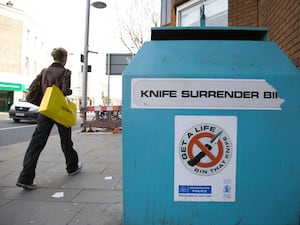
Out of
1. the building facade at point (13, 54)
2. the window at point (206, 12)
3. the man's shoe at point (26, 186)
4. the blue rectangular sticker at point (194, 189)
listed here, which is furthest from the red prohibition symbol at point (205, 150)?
the building facade at point (13, 54)

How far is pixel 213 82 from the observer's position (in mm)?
2373

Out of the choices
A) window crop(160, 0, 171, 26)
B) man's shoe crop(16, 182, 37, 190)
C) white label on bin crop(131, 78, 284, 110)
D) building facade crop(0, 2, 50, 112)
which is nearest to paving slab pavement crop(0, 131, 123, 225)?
man's shoe crop(16, 182, 37, 190)

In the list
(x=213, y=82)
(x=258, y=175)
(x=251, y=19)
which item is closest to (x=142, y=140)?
(x=213, y=82)

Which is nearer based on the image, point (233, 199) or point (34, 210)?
point (233, 199)

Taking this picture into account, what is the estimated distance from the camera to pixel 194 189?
2.41 m

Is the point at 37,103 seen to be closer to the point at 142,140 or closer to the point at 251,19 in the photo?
the point at 142,140

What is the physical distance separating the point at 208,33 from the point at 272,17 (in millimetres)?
2312

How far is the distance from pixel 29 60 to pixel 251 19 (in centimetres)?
4270

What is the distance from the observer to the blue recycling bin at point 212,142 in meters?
2.37

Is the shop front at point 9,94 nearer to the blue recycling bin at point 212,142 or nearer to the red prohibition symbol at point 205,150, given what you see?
the blue recycling bin at point 212,142

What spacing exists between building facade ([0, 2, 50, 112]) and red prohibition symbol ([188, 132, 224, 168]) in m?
40.8

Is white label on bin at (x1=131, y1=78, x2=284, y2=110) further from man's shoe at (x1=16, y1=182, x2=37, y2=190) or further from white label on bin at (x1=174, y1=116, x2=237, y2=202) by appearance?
man's shoe at (x1=16, y1=182, x2=37, y2=190)

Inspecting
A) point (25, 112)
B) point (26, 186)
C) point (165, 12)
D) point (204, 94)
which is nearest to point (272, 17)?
point (165, 12)

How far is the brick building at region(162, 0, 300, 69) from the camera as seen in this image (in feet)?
11.8
